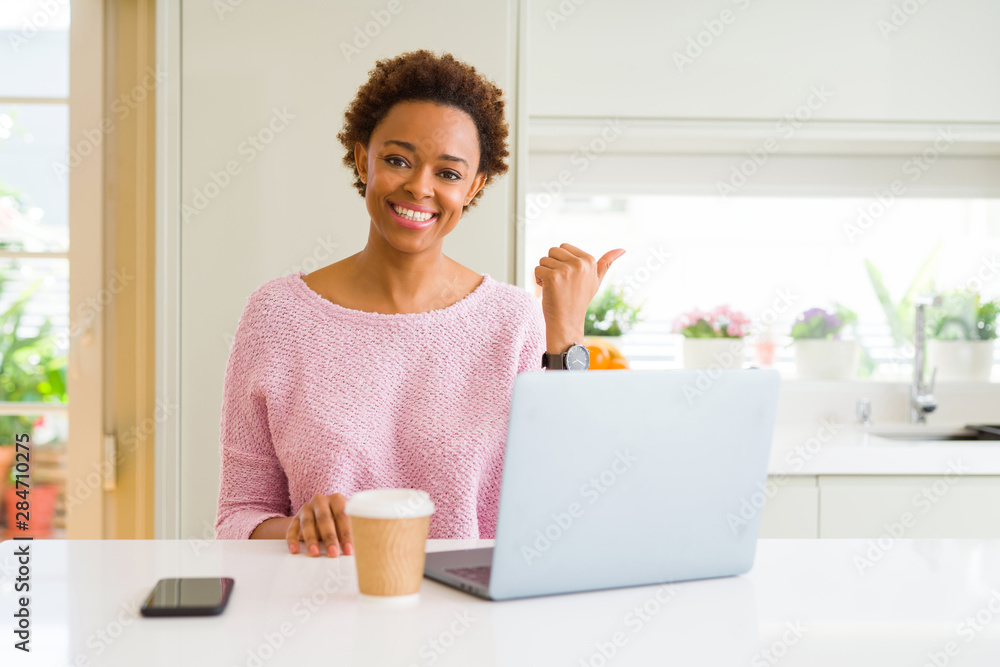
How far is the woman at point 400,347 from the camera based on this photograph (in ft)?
4.26

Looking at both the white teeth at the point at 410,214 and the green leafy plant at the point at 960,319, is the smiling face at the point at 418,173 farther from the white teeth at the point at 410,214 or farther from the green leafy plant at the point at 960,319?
the green leafy plant at the point at 960,319

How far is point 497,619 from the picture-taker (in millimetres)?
750

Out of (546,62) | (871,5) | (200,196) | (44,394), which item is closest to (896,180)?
(871,5)

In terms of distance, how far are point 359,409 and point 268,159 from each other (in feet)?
3.07

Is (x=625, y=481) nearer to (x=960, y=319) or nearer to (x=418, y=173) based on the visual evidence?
(x=418, y=173)

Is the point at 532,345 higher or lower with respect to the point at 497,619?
higher

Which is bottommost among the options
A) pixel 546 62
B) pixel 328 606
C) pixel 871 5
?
pixel 328 606

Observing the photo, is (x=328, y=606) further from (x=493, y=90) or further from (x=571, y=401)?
(x=493, y=90)

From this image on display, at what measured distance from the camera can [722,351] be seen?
8.91ft

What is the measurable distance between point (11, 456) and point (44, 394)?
0.64 ft

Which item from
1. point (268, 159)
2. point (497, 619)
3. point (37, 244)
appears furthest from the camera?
point (37, 244)

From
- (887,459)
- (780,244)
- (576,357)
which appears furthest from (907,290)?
(576,357)

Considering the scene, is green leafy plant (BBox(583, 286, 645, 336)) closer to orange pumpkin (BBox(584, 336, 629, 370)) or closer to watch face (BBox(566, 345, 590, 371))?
orange pumpkin (BBox(584, 336, 629, 370))

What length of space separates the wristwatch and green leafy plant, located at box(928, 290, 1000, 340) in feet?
Answer: 6.47
